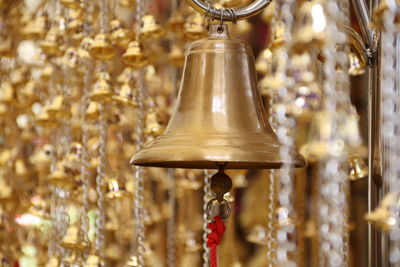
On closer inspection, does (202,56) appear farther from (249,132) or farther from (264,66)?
(264,66)

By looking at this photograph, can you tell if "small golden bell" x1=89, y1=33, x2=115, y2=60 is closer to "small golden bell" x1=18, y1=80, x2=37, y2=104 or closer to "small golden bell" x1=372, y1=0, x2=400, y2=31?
"small golden bell" x1=18, y1=80, x2=37, y2=104

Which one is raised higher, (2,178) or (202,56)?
(202,56)

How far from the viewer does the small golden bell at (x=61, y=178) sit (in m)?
1.50

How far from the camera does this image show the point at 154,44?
7.06 feet

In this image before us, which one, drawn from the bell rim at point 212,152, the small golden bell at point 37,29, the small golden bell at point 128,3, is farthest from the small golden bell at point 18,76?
the bell rim at point 212,152

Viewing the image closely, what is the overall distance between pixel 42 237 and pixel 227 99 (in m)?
0.92

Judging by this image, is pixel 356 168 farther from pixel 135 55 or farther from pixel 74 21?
pixel 74 21

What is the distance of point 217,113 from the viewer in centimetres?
104

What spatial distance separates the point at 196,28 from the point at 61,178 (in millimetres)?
382

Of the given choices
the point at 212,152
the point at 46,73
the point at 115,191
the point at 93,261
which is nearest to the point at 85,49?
the point at 46,73

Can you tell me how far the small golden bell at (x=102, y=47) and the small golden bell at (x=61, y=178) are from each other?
0.23m

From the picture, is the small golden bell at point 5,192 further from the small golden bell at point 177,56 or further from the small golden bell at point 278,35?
the small golden bell at point 278,35

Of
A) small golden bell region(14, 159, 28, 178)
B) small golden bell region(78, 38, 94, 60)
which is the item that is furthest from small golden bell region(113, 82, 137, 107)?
small golden bell region(14, 159, 28, 178)

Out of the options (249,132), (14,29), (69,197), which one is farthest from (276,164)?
(14,29)
